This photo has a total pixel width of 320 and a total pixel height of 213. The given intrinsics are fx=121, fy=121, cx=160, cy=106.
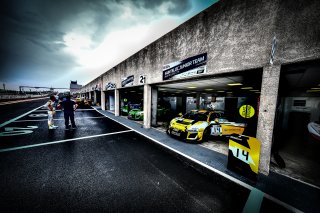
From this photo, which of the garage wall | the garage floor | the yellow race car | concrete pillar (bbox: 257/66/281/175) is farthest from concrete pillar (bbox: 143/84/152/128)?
concrete pillar (bbox: 257/66/281/175)

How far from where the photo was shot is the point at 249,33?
3.31 meters

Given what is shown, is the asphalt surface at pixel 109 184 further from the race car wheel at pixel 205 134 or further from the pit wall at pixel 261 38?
the race car wheel at pixel 205 134

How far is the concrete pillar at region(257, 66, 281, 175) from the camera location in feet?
9.81

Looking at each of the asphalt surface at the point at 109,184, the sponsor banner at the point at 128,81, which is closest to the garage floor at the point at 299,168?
the asphalt surface at the point at 109,184

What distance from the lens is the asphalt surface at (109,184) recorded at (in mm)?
2109

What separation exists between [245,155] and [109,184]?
3315mm

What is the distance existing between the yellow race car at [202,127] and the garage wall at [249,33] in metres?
2.41

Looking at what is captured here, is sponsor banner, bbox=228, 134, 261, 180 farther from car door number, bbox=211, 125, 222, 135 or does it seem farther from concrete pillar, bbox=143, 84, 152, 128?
concrete pillar, bbox=143, 84, 152, 128

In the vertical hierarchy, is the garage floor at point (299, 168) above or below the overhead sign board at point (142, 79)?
below

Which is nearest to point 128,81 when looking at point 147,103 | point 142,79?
point 142,79

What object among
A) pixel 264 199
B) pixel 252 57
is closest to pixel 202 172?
pixel 264 199

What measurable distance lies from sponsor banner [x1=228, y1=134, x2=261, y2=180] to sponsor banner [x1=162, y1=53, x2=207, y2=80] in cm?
257

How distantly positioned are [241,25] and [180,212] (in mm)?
4758

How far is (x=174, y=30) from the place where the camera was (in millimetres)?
5715
